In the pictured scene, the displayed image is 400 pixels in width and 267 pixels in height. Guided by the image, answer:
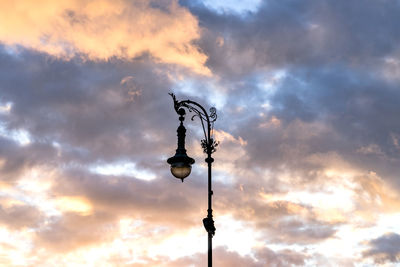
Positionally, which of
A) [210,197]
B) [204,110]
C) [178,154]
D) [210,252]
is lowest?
[210,252]

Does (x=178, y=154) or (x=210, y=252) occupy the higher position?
(x=178, y=154)

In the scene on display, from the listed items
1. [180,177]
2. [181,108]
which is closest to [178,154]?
[180,177]

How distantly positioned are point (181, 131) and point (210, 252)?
14.4 feet

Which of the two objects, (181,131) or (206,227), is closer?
(206,227)

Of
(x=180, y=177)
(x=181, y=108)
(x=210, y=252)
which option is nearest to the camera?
(x=210, y=252)

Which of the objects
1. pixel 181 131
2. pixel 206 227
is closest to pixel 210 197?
pixel 206 227

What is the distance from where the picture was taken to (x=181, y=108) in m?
20.7

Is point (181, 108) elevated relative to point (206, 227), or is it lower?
elevated

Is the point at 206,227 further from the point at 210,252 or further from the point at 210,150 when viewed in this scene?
the point at 210,150

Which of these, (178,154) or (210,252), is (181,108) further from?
(210,252)

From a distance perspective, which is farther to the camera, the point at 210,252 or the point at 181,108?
the point at 181,108

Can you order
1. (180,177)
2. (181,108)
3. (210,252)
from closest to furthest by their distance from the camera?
(210,252) < (180,177) < (181,108)

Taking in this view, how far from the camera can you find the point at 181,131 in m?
20.0

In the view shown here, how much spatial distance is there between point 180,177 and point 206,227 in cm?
184
